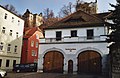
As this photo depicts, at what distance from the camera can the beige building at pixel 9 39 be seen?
3173cm

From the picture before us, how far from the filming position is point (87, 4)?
4862 centimetres

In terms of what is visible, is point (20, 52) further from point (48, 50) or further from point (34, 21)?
point (34, 21)

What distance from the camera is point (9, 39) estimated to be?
33.7m

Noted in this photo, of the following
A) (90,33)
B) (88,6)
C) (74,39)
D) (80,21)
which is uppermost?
(88,6)

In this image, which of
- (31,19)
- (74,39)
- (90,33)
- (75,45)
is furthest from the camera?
(31,19)

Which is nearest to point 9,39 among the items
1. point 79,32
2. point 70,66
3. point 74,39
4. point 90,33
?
point 74,39

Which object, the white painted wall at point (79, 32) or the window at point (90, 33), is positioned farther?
the window at point (90, 33)

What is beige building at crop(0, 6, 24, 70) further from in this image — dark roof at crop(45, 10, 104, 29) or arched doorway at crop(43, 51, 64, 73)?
dark roof at crop(45, 10, 104, 29)

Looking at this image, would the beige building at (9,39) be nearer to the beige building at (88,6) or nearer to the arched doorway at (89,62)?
the arched doorway at (89,62)

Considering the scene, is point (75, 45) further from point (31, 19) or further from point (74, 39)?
point (31, 19)

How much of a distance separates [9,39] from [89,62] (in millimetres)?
16388

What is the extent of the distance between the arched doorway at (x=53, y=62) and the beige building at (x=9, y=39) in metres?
7.71

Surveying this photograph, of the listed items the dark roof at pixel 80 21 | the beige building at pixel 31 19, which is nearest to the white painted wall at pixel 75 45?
the dark roof at pixel 80 21

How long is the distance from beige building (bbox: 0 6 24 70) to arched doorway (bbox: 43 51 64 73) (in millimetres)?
7706
